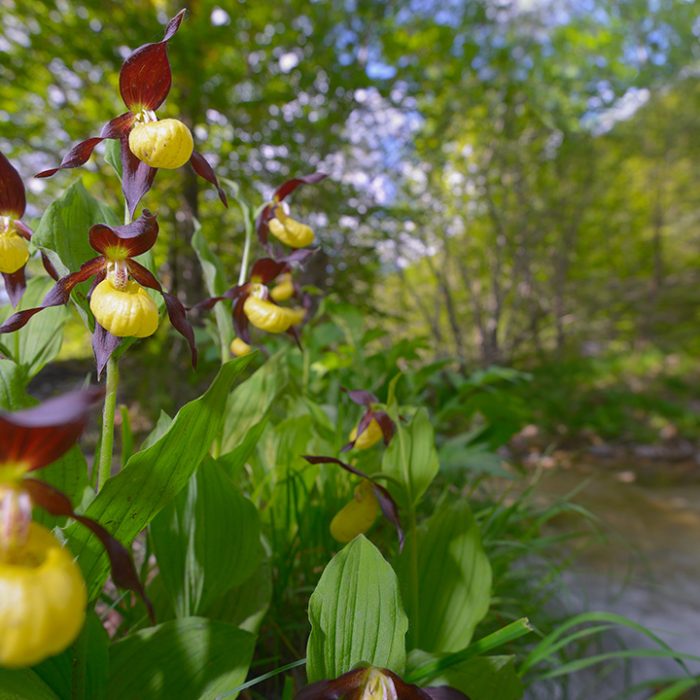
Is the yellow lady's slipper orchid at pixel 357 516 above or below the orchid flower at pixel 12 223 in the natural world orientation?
below

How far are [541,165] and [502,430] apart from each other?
11.1 feet

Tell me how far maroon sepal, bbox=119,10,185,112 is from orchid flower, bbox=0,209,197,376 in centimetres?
21

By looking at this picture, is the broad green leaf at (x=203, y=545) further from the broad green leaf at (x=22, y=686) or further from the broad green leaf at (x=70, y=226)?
the broad green leaf at (x=70, y=226)

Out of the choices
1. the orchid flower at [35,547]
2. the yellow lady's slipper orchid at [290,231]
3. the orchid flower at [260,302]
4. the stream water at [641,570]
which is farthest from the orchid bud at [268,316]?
the stream water at [641,570]

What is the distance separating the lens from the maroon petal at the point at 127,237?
60 cm

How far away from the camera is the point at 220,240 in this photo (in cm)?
306

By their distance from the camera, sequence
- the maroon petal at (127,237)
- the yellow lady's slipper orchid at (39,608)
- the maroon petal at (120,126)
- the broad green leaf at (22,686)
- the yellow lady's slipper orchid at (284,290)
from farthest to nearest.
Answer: the yellow lady's slipper orchid at (284,290) < the maroon petal at (120,126) < the maroon petal at (127,237) < the broad green leaf at (22,686) < the yellow lady's slipper orchid at (39,608)

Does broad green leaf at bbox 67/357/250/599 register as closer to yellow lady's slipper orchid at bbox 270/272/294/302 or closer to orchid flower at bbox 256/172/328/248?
orchid flower at bbox 256/172/328/248

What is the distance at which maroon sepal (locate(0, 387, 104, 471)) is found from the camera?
11.8 inches

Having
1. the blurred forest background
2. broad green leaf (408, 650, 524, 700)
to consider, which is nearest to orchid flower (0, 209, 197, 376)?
broad green leaf (408, 650, 524, 700)

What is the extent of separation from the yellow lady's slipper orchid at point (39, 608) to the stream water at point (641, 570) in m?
1.12

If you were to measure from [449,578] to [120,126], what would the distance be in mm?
886

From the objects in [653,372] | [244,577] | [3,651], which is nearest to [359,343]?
[244,577]

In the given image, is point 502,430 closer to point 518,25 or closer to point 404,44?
point 404,44
